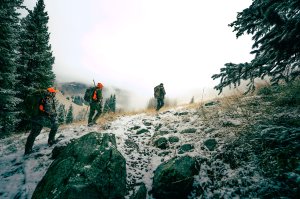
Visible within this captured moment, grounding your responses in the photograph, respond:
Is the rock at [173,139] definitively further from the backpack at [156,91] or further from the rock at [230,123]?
the backpack at [156,91]

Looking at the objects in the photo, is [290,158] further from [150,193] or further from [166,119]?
[166,119]

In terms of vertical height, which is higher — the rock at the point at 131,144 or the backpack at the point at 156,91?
the backpack at the point at 156,91

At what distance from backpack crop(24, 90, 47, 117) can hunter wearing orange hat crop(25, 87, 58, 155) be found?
0.21 feet

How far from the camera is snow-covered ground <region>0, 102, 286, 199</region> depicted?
17.1 feet

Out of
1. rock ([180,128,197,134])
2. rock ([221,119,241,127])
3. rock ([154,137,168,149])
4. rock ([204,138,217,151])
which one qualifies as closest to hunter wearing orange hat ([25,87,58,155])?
rock ([154,137,168,149])

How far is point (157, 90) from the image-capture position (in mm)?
15773

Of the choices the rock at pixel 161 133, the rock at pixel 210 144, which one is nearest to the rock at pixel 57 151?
the rock at pixel 161 133

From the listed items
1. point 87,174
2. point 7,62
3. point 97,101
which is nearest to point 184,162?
point 87,174

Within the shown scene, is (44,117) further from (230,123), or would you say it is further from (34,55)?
(34,55)

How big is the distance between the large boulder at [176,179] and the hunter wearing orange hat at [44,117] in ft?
15.0

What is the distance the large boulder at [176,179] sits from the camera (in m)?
5.10

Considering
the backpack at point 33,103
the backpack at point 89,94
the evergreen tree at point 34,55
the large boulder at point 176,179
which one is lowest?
the large boulder at point 176,179

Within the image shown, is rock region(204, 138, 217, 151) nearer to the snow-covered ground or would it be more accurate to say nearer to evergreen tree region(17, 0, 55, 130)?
the snow-covered ground

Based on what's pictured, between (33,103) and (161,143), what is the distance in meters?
4.89
